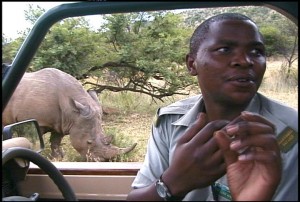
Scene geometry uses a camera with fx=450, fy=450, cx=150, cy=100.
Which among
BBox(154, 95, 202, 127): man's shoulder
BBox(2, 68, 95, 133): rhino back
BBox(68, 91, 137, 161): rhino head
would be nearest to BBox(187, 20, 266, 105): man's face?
BBox(154, 95, 202, 127): man's shoulder

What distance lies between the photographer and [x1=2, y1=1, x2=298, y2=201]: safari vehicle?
87cm

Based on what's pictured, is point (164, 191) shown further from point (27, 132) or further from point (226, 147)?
point (27, 132)

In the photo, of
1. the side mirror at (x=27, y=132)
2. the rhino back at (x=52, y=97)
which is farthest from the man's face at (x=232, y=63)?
the rhino back at (x=52, y=97)

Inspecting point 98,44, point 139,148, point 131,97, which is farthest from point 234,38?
point 98,44

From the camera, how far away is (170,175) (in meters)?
0.98

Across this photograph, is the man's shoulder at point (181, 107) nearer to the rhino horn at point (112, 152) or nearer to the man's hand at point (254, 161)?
the man's hand at point (254, 161)

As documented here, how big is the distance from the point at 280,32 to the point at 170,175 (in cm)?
91

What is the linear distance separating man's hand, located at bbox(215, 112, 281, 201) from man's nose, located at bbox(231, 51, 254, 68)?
33 centimetres

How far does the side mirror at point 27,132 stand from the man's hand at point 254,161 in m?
0.97

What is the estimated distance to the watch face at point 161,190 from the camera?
0.98 metres

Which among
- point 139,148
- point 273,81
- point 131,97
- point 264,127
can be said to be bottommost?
point 139,148

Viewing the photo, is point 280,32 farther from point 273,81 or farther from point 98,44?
point 98,44

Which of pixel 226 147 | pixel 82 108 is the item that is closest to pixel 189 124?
pixel 226 147

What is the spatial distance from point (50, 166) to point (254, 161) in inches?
36.0
